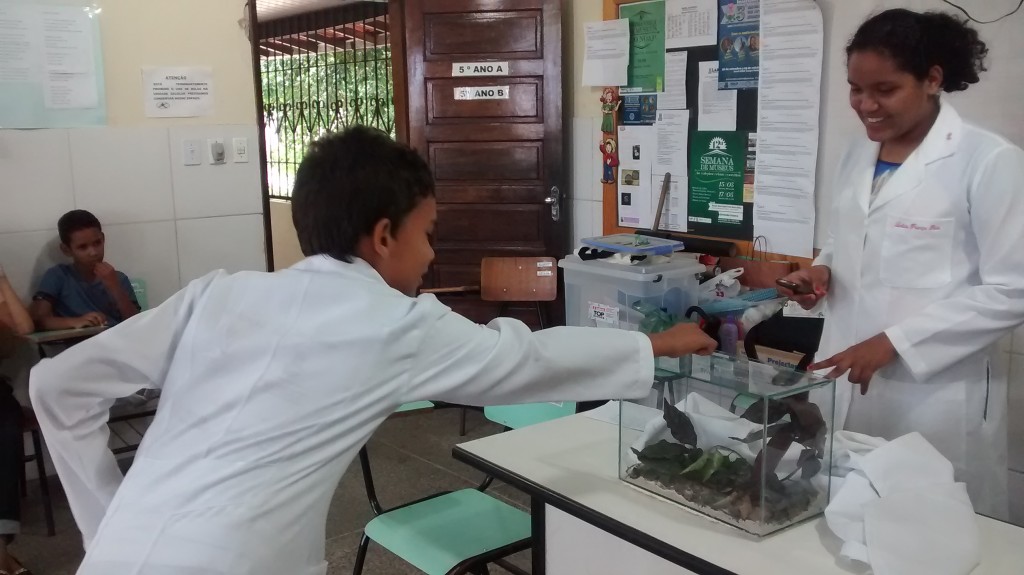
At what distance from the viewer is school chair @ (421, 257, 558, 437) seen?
414 centimetres

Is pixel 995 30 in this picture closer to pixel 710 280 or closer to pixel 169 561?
pixel 710 280

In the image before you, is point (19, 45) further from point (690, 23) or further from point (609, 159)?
point (690, 23)

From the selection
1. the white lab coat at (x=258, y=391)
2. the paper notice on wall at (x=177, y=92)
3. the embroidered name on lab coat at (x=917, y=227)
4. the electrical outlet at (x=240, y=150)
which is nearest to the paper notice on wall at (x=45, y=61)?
the paper notice on wall at (x=177, y=92)

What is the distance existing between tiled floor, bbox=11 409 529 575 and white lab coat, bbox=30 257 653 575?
1768 mm

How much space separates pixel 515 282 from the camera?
4160 mm

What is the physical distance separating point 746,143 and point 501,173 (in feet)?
4.83

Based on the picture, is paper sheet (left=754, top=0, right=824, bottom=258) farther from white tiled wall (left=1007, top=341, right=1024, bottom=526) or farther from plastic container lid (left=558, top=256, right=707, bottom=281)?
white tiled wall (left=1007, top=341, right=1024, bottom=526)

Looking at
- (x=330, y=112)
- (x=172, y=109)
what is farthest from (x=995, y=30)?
(x=330, y=112)

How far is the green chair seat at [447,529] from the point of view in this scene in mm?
1953

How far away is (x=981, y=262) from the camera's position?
1812 millimetres

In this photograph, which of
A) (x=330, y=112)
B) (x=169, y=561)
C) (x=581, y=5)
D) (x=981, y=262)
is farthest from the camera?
(x=330, y=112)

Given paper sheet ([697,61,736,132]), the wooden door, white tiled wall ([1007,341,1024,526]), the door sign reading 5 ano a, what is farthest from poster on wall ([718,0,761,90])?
white tiled wall ([1007,341,1024,526])

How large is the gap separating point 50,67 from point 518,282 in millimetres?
2191

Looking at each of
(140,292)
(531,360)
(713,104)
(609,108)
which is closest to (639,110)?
(609,108)
